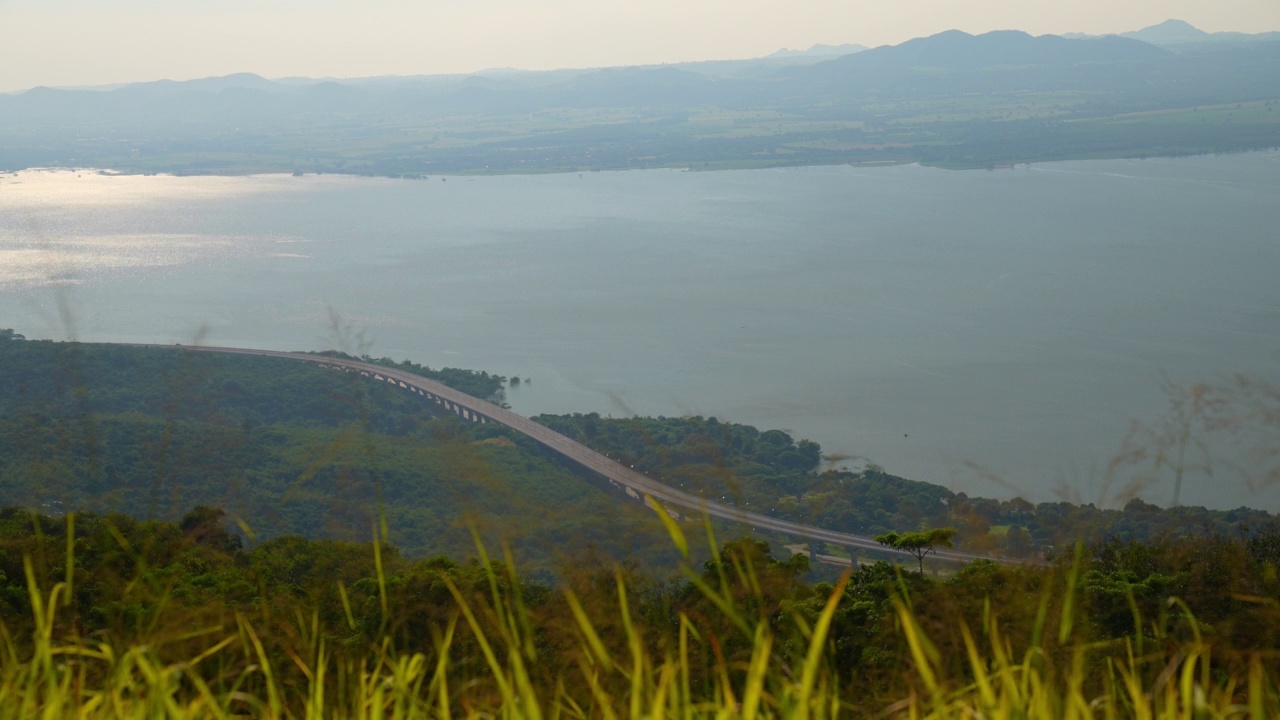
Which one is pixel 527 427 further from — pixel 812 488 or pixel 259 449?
pixel 812 488

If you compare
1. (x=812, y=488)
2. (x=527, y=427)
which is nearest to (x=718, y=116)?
(x=527, y=427)

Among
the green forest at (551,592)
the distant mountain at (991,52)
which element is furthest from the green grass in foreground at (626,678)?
the distant mountain at (991,52)

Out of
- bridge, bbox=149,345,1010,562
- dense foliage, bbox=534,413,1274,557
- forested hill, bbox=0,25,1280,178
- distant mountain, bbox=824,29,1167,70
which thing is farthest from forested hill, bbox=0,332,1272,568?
distant mountain, bbox=824,29,1167,70

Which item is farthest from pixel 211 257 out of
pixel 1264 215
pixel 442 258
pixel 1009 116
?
pixel 1009 116

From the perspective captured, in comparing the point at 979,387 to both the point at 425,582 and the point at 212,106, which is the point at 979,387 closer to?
the point at 425,582

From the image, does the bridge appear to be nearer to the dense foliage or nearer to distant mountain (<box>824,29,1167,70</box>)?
the dense foliage

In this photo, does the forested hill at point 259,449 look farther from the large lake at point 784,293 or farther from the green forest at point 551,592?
the large lake at point 784,293
